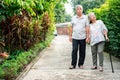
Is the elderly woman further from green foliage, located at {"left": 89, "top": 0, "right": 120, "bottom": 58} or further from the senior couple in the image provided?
green foliage, located at {"left": 89, "top": 0, "right": 120, "bottom": 58}

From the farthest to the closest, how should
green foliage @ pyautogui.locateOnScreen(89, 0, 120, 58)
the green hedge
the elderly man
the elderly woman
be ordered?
green foliage @ pyautogui.locateOnScreen(89, 0, 120, 58) → the elderly man → the elderly woman → the green hedge

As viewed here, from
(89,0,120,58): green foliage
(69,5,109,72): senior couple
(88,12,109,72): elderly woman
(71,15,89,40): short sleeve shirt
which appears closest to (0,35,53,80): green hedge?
(69,5,109,72): senior couple

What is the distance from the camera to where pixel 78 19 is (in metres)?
10.3

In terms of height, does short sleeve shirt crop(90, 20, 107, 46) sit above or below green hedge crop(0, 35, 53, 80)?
above

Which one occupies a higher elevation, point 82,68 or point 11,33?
point 11,33

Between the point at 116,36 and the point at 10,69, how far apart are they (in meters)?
4.92

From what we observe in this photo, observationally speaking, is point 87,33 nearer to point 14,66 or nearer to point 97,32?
point 97,32

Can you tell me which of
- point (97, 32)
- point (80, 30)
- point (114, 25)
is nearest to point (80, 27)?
point (80, 30)

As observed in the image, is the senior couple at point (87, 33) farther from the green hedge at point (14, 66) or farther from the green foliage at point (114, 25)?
the green foliage at point (114, 25)

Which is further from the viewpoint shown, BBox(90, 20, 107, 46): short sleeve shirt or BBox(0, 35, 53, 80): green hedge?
BBox(90, 20, 107, 46): short sleeve shirt

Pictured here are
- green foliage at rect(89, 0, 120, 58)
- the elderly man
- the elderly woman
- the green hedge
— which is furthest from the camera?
green foliage at rect(89, 0, 120, 58)

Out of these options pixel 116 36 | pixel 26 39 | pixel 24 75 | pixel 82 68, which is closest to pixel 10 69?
pixel 24 75

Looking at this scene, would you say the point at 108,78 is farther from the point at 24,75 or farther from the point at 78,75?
the point at 24,75

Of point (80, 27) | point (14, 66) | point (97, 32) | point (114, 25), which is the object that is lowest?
point (14, 66)
